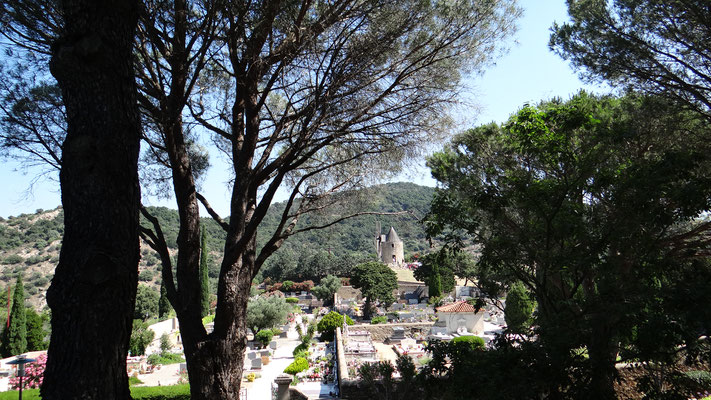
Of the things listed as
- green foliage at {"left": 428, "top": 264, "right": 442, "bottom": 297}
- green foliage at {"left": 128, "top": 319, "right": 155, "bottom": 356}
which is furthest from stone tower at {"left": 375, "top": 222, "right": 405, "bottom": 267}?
green foliage at {"left": 128, "top": 319, "right": 155, "bottom": 356}

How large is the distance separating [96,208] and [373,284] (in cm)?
2912

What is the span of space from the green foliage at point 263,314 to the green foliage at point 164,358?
3.31 meters

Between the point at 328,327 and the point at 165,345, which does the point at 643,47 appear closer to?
the point at 328,327

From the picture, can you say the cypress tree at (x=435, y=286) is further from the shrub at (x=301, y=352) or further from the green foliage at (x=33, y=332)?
the green foliage at (x=33, y=332)

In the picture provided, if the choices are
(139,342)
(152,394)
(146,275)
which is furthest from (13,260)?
(152,394)

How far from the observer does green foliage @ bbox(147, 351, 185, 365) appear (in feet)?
55.9

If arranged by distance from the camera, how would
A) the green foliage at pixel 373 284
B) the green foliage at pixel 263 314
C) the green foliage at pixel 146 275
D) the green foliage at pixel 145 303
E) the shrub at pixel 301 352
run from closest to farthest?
the shrub at pixel 301 352 < the green foliage at pixel 263 314 < the green foliage at pixel 145 303 < the green foliage at pixel 373 284 < the green foliage at pixel 146 275

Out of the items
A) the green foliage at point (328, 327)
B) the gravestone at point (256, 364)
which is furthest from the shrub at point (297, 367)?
the green foliage at point (328, 327)

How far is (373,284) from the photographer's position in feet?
101

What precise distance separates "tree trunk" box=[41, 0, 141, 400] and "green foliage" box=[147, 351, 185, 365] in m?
16.4

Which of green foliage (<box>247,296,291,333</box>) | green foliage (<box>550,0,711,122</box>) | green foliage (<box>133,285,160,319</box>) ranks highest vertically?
green foliage (<box>550,0,711,122</box>)

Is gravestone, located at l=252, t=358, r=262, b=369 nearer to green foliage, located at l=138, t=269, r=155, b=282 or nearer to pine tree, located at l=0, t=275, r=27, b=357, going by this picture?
pine tree, located at l=0, t=275, r=27, b=357

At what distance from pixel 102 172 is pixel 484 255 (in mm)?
3608

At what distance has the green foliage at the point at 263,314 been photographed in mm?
21062
